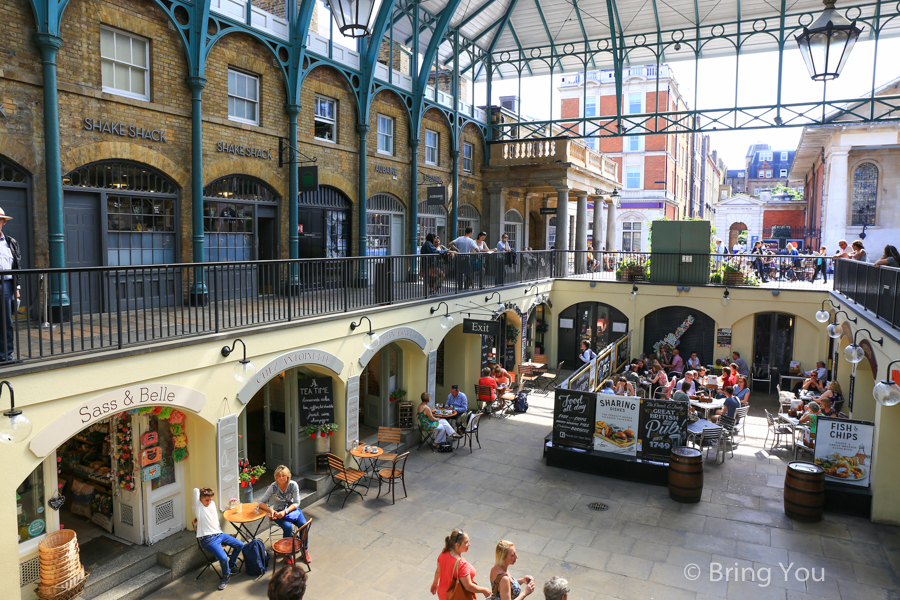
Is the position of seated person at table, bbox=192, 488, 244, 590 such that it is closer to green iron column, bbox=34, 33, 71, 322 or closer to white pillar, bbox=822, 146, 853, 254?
green iron column, bbox=34, 33, 71, 322

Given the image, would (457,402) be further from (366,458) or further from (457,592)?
(457,592)

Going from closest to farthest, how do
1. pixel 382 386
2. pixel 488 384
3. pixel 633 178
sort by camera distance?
pixel 382 386, pixel 488 384, pixel 633 178

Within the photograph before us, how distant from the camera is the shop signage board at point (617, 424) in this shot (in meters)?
12.2

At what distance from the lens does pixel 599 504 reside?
10.9 meters

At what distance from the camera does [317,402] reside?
1104 centimetres

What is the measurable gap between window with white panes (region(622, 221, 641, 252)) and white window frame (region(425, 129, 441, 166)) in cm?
2538

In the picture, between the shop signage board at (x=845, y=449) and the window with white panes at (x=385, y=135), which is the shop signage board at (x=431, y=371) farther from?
the shop signage board at (x=845, y=449)

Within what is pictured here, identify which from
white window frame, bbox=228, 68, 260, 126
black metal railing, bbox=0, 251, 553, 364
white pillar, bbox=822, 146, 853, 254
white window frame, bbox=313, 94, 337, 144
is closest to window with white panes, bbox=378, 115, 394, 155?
white window frame, bbox=313, 94, 337, 144

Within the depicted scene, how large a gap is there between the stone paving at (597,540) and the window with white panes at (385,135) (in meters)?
9.09

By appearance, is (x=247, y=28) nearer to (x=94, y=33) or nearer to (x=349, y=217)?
(x=94, y=33)

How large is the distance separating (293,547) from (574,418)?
668cm

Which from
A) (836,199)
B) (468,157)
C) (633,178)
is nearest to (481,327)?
(468,157)

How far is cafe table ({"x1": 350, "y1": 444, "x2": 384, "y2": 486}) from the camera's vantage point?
1127 centimetres

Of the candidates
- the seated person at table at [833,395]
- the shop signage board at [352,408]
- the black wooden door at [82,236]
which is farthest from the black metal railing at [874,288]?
the black wooden door at [82,236]
